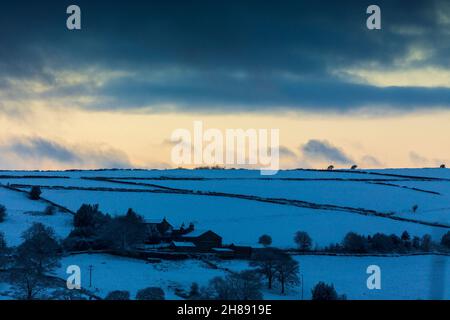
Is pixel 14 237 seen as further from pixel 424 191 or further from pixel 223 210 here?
pixel 424 191

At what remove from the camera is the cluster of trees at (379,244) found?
2475 inches

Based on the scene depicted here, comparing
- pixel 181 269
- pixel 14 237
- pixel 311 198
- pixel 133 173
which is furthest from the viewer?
pixel 133 173

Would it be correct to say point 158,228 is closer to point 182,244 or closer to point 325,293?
point 182,244

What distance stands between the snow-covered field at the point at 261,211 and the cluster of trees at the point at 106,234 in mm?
1825

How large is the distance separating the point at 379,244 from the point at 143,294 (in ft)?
90.8

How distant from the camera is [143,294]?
4194cm

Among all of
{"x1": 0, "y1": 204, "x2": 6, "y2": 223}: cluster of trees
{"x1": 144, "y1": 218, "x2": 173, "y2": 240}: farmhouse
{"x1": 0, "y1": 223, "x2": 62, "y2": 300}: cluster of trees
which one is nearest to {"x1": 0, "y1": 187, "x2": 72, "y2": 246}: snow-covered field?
{"x1": 0, "y1": 204, "x2": 6, "y2": 223}: cluster of trees

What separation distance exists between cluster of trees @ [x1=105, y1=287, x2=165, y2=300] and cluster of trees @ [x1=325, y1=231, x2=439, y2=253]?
910 inches

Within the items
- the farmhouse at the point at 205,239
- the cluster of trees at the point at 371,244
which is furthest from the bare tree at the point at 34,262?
the cluster of trees at the point at 371,244

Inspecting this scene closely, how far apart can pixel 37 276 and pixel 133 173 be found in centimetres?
6102

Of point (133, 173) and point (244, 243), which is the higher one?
point (133, 173)

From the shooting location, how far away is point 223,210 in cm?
7862

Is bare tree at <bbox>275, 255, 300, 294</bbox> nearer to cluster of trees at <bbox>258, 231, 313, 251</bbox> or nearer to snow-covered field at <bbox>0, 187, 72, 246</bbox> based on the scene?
cluster of trees at <bbox>258, 231, 313, 251</bbox>
